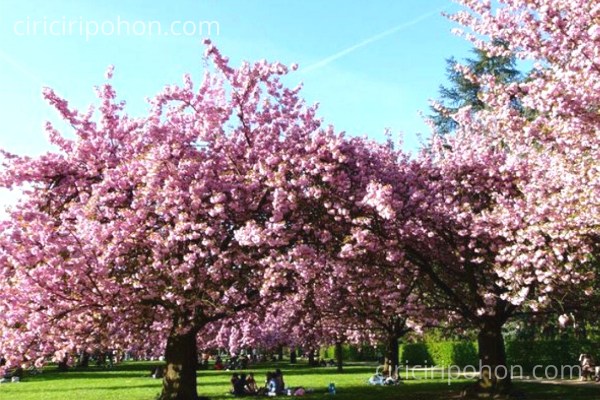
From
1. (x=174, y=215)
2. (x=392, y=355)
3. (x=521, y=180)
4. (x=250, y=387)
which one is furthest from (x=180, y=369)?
(x=392, y=355)

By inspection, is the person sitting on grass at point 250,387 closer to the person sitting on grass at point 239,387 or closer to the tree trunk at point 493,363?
the person sitting on grass at point 239,387

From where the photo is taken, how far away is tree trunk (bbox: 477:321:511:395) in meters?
23.5

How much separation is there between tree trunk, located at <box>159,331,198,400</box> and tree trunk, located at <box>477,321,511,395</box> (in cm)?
1091

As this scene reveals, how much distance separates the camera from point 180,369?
2100 centimetres

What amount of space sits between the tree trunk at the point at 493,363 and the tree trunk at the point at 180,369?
10911 millimetres

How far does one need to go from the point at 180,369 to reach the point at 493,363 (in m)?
11.8

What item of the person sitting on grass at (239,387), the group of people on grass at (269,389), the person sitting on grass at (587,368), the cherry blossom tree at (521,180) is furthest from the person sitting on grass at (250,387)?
the person sitting on grass at (587,368)

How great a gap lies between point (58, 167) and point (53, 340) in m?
5.34

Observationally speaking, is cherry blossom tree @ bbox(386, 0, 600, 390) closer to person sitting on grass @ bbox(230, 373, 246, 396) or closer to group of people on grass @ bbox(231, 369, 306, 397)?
group of people on grass @ bbox(231, 369, 306, 397)

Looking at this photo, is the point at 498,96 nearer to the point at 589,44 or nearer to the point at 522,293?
the point at 589,44

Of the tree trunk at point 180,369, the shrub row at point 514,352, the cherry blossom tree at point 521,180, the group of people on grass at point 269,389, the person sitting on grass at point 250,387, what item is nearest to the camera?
the cherry blossom tree at point 521,180

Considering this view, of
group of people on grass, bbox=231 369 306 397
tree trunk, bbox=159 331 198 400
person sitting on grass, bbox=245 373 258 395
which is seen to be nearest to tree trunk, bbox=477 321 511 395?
group of people on grass, bbox=231 369 306 397

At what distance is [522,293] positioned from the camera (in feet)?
59.0

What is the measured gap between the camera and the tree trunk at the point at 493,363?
23453 mm
